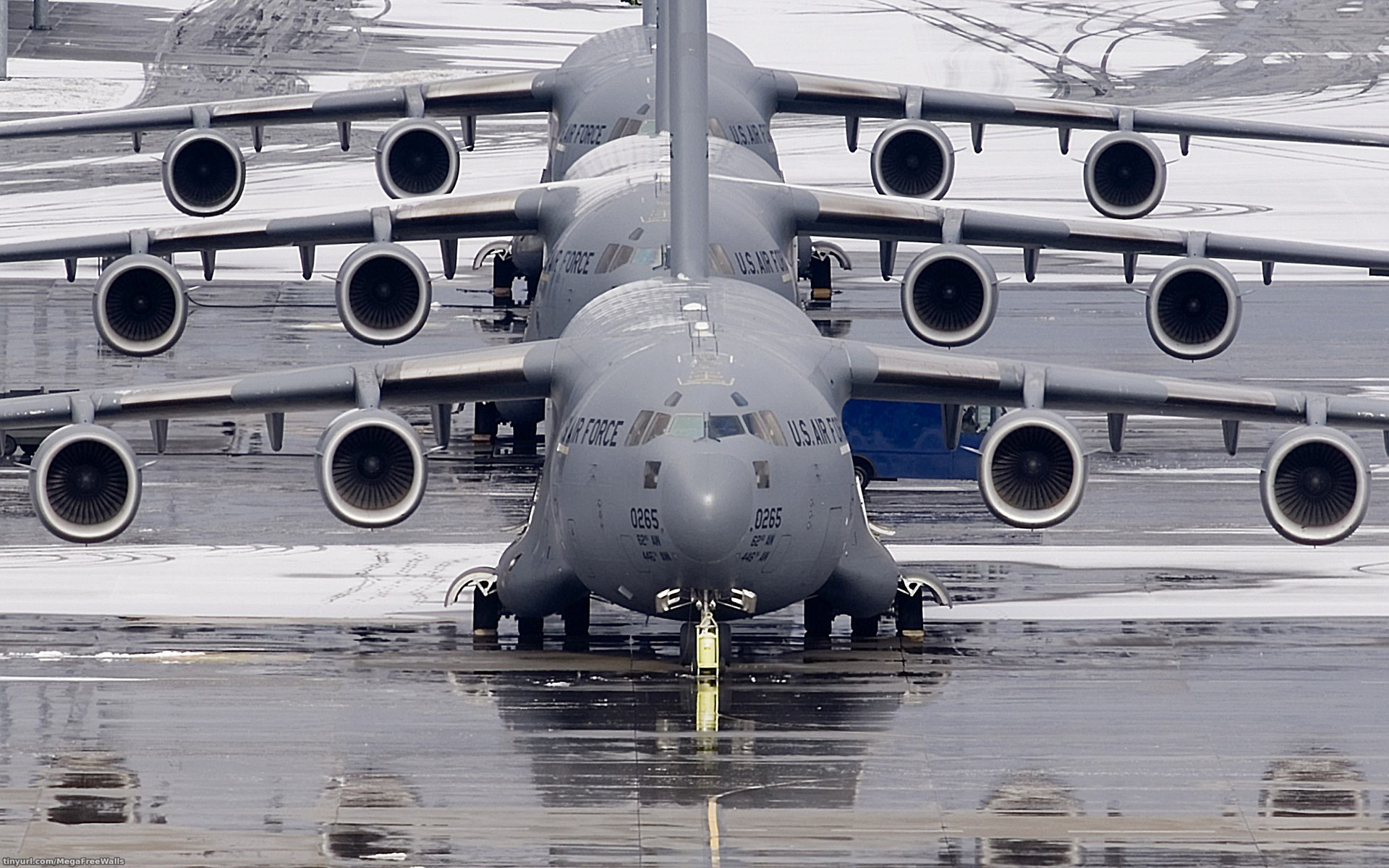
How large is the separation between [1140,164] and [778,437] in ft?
57.2

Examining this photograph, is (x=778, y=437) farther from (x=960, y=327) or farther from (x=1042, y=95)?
(x=1042, y=95)

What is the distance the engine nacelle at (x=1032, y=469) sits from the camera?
24938 mm

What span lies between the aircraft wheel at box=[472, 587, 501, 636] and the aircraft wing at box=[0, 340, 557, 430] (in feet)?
7.11

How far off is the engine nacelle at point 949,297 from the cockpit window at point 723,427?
1014 centimetres

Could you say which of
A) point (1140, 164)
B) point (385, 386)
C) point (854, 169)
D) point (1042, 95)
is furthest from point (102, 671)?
point (1042, 95)

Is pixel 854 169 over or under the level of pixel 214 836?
over

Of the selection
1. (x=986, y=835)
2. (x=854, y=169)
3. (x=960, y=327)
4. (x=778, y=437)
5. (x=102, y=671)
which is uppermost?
(x=854, y=169)

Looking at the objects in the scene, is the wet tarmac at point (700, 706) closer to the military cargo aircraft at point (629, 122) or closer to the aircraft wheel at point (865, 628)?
the aircraft wheel at point (865, 628)

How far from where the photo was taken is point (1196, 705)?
80.8 ft

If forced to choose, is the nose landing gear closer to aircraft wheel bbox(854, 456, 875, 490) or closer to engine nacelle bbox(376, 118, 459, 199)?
aircraft wheel bbox(854, 456, 875, 490)

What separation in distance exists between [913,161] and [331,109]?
9001mm

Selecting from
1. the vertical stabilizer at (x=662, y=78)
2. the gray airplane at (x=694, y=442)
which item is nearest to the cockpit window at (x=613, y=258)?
the vertical stabilizer at (x=662, y=78)

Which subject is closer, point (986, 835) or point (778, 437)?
point (986, 835)

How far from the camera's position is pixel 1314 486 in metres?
25.2
